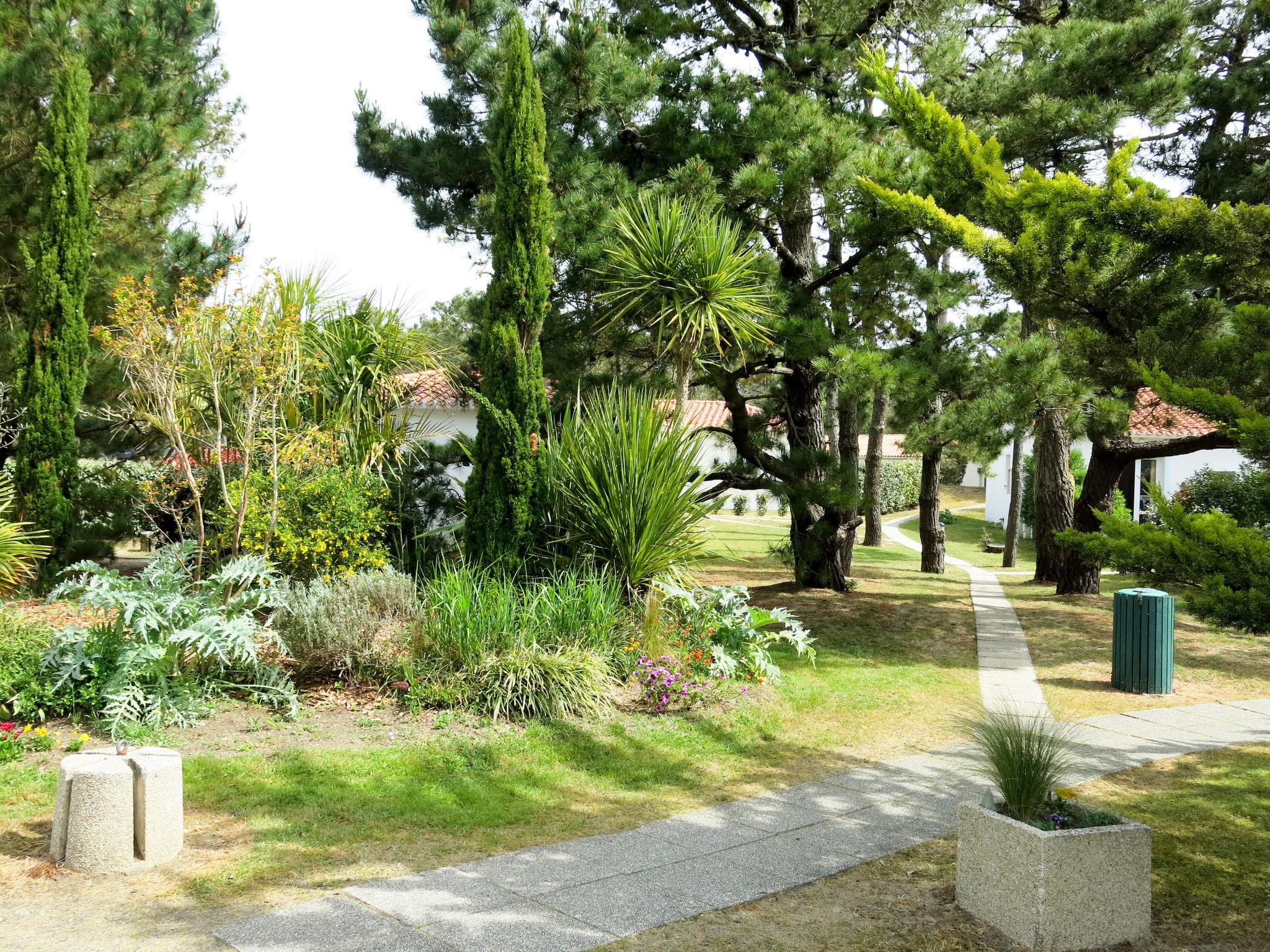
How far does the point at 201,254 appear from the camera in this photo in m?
12.9

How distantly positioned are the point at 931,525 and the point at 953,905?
609 inches

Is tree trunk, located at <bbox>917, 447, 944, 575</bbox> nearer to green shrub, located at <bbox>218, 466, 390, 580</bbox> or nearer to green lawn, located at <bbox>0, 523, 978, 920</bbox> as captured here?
green lawn, located at <bbox>0, 523, 978, 920</bbox>

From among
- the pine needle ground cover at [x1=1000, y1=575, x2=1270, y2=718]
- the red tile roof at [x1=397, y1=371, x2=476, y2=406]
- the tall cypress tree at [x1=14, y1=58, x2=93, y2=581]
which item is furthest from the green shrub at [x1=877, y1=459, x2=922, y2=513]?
the tall cypress tree at [x1=14, y1=58, x2=93, y2=581]

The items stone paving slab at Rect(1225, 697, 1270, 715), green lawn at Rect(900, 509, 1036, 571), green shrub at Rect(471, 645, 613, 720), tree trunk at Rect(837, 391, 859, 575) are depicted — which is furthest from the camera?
green lawn at Rect(900, 509, 1036, 571)

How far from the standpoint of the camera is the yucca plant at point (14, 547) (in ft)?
30.5

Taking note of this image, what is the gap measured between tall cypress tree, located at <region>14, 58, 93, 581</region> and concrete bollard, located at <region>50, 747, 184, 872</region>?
6.74m

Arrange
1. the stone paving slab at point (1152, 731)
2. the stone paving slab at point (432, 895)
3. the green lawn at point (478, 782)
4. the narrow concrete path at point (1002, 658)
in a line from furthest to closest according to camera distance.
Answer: the narrow concrete path at point (1002, 658), the stone paving slab at point (1152, 731), the green lawn at point (478, 782), the stone paving slab at point (432, 895)

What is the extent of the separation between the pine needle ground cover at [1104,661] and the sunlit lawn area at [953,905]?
2.03 metres

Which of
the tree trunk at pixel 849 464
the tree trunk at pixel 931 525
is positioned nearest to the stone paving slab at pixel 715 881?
the tree trunk at pixel 849 464

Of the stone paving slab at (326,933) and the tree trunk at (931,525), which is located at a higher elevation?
the tree trunk at (931,525)

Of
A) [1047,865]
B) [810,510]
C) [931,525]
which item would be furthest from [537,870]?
[931,525]

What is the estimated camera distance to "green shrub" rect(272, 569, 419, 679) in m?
7.54

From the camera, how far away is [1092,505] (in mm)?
14906

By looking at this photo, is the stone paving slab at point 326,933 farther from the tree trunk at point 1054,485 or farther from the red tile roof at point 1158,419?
the tree trunk at point 1054,485
